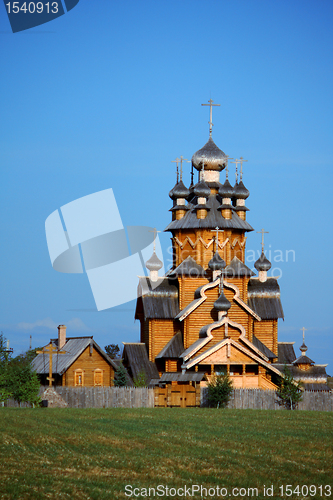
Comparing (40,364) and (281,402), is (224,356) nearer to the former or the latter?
(281,402)

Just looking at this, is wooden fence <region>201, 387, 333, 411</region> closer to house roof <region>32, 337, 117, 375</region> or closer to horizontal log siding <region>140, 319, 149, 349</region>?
house roof <region>32, 337, 117, 375</region>

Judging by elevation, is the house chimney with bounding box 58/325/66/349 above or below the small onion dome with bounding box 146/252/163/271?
below

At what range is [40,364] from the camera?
40375 mm

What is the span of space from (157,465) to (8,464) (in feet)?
10.1

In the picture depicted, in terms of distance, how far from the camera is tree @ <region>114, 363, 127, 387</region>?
38.0m

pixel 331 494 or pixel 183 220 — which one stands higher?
pixel 183 220

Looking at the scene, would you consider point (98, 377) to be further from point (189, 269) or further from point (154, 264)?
point (189, 269)

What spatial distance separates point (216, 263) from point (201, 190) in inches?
183

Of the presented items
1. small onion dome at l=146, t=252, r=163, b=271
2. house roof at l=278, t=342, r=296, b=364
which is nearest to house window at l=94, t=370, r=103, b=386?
small onion dome at l=146, t=252, r=163, b=271

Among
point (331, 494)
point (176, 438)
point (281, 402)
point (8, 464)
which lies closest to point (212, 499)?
point (331, 494)

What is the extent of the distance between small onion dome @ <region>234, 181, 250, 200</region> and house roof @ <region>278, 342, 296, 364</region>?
893 centimetres

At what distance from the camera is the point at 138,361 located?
132ft

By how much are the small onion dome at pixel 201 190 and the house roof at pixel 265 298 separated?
568 centimetres

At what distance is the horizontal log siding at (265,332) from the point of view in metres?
42.6
